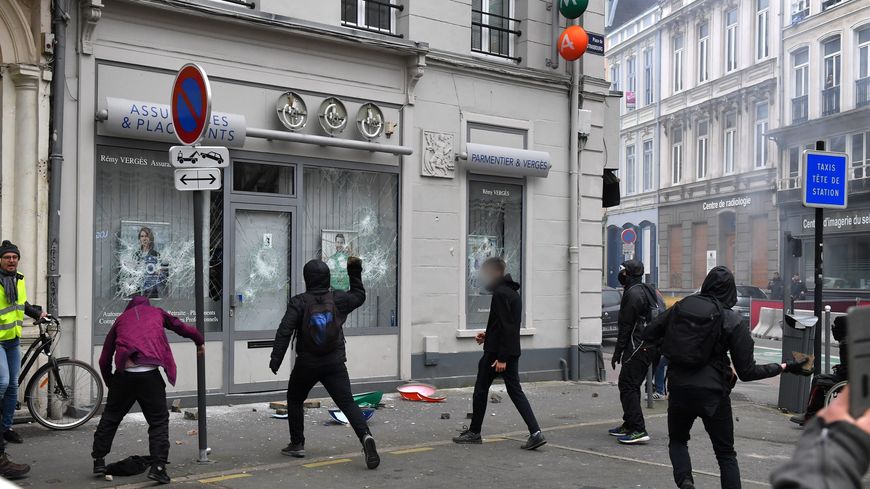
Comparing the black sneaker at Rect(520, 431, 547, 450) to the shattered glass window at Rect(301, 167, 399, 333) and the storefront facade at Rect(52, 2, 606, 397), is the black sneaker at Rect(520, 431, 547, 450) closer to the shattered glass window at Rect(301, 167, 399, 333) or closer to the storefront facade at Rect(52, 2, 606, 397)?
the storefront facade at Rect(52, 2, 606, 397)

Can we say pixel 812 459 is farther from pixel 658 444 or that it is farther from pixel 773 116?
pixel 773 116

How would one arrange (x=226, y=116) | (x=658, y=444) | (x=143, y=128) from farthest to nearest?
(x=226, y=116) → (x=143, y=128) → (x=658, y=444)

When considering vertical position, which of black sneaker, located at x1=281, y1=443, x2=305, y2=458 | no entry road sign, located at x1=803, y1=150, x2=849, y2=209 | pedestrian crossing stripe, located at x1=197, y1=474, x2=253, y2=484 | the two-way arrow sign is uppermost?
no entry road sign, located at x1=803, y1=150, x2=849, y2=209

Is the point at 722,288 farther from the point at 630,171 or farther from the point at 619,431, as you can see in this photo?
the point at 630,171

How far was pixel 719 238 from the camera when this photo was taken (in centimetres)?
4094

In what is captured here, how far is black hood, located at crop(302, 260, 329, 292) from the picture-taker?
807cm

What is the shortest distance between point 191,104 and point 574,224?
7933mm

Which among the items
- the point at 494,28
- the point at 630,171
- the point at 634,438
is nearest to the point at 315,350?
the point at 634,438

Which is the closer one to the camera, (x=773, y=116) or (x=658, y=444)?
(x=658, y=444)

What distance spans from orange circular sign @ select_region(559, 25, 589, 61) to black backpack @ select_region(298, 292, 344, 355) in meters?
7.32

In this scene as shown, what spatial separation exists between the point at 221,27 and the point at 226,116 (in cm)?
105

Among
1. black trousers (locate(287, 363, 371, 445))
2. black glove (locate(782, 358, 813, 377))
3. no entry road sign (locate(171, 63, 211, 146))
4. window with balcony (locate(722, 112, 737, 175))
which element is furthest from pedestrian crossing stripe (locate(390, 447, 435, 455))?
window with balcony (locate(722, 112, 737, 175))

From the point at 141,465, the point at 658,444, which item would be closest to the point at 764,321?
the point at 658,444

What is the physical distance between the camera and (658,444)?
9.30 meters
